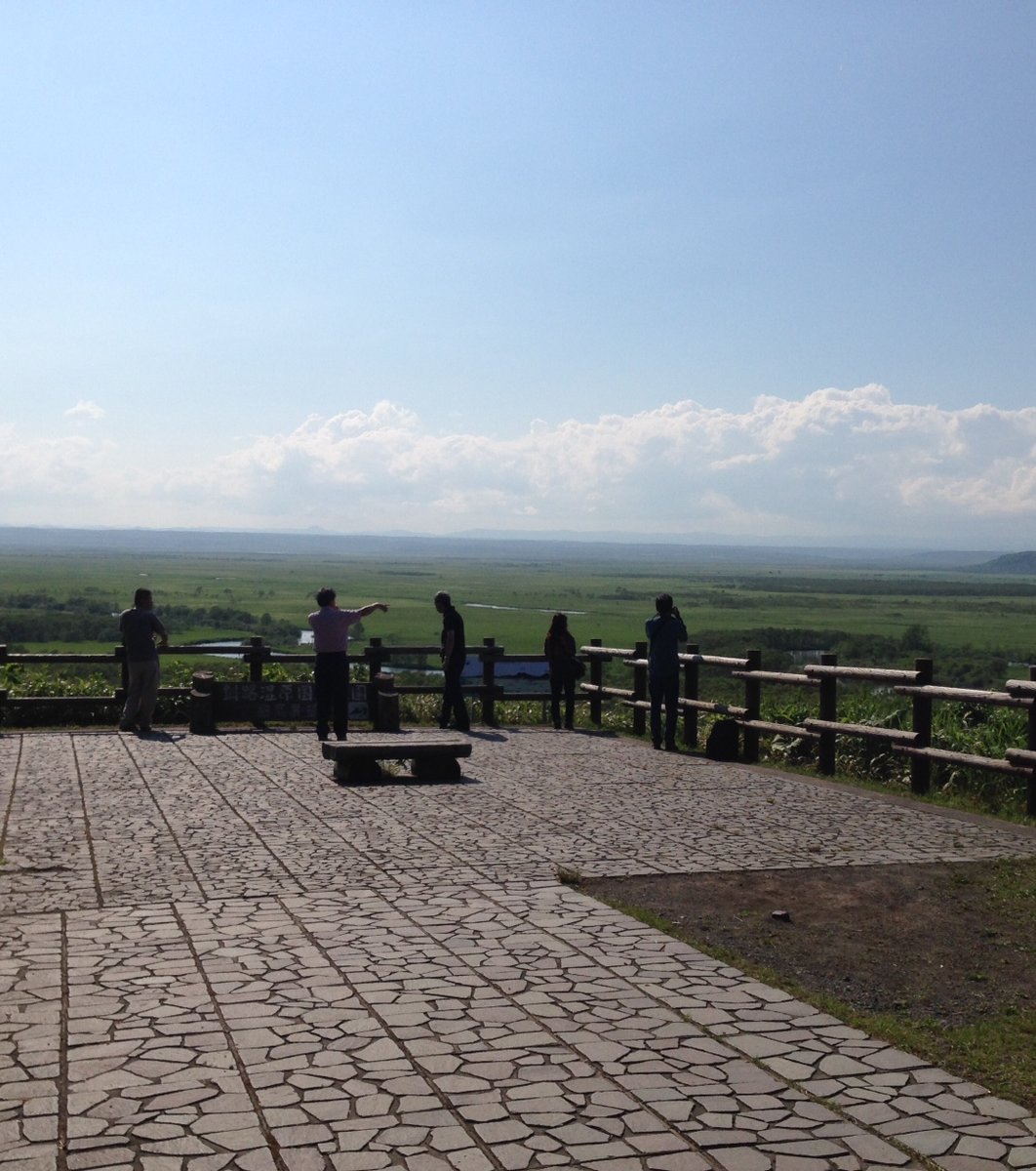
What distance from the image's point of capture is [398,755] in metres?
13.0

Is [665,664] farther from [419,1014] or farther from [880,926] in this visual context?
[419,1014]

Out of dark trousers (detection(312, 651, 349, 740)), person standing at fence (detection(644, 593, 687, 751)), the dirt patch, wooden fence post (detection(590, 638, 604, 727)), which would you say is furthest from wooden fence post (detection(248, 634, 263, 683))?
the dirt patch

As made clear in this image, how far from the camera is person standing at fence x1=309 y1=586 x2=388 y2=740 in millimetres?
16125

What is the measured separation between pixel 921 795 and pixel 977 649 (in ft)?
215

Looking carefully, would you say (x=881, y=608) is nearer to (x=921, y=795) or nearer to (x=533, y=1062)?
(x=921, y=795)

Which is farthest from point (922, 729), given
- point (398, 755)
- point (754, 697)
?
point (398, 755)

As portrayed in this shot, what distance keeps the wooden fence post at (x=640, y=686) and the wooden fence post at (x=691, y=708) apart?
999mm

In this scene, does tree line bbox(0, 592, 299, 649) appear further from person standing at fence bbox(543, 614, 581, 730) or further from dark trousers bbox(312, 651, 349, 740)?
dark trousers bbox(312, 651, 349, 740)

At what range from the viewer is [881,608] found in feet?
417

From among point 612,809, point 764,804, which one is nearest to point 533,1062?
point 612,809

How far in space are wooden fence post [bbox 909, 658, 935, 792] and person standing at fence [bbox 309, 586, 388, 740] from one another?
632 centimetres

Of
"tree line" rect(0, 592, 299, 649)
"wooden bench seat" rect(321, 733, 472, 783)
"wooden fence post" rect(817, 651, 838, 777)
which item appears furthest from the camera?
"tree line" rect(0, 592, 299, 649)

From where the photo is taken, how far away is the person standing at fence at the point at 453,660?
58.4 ft

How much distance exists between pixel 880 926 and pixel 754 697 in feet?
28.4
